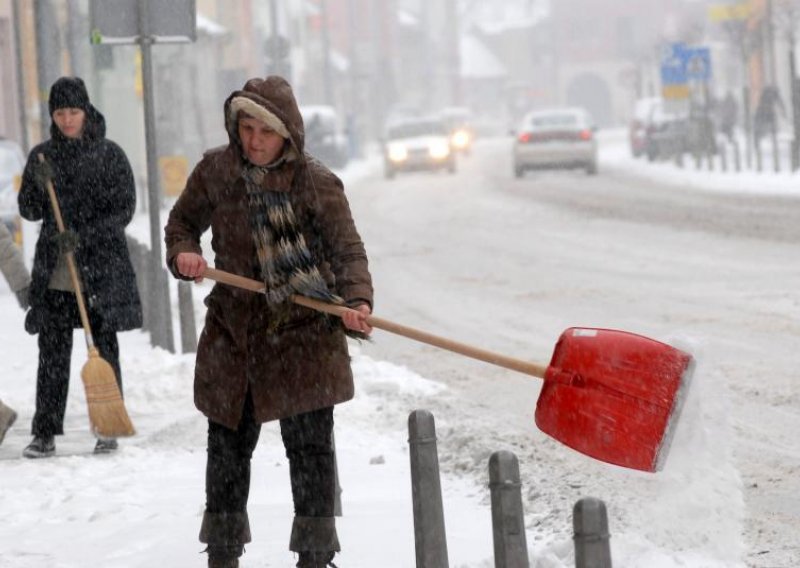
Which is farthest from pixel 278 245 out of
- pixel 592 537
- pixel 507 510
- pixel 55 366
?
pixel 55 366

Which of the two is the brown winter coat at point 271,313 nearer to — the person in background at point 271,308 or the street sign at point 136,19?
the person in background at point 271,308

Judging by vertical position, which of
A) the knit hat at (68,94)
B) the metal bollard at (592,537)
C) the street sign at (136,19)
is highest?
the street sign at (136,19)

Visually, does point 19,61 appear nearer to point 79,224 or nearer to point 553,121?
point 553,121

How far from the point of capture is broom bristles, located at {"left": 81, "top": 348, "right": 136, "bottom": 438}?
7836 millimetres

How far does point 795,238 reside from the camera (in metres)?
18.6

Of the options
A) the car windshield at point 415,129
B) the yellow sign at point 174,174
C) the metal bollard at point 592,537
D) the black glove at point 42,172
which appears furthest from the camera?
the car windshield at point 415,129

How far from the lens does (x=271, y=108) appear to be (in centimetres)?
526

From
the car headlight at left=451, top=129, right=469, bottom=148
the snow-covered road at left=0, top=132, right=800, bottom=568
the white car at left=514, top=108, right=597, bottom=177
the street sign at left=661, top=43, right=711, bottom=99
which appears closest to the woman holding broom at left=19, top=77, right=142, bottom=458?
the snow-covered road at left=0, top=132, right=800, bottom=568

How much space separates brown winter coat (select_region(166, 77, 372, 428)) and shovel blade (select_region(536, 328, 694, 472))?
0.70m

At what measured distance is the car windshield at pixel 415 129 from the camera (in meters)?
43.9

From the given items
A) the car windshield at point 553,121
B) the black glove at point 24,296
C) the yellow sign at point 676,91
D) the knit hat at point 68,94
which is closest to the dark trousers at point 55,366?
the black glove at point 24,296

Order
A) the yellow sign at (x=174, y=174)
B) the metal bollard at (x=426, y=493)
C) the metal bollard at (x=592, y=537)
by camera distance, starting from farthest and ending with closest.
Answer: the yellow sign at (x=174, y=174)
the metal bollard at (x=426, y=493)
the metal bollard at (x=592, y=537)

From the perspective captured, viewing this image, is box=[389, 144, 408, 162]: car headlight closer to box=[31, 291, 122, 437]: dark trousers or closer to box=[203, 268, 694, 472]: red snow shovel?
box=[31, 291, 122, 437]: dark trousers

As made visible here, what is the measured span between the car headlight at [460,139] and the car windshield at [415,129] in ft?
57.6
